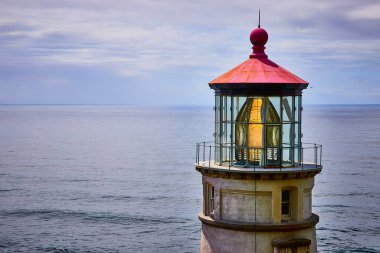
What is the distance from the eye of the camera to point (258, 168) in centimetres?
1430

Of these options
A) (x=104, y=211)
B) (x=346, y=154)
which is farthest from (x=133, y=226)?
(x=346, y=154)

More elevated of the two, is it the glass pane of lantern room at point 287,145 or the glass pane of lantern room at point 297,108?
the glass pane of lantern room at point 297,108

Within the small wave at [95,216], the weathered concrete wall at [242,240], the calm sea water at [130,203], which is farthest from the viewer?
the small wave at [95,216]

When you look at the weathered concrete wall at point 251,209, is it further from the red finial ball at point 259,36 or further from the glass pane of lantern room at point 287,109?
the red finial ball at point 259,36

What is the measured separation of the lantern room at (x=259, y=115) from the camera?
14516mm

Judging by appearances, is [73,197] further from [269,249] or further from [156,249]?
[269,249]

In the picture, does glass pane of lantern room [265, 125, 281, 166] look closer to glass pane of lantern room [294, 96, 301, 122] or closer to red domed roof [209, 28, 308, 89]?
glass pane of lantern room [294, 96, 301, 122]

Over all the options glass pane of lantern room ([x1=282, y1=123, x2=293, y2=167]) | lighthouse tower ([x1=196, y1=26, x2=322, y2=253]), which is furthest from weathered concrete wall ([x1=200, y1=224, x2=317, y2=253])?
glass pane of lantern room ([x1=282, y1=123, x2=293, y2=167])

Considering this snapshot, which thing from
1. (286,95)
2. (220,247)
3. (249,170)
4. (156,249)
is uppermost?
(286,95)

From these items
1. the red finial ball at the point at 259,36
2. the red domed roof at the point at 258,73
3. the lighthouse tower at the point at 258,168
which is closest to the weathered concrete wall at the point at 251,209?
the lighthouse tower at the point at 258,168

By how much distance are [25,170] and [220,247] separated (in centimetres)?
5797

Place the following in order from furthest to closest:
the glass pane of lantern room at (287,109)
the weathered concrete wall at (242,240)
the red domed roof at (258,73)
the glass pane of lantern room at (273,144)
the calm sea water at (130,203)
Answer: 1. the calm sea water at (130,203)
2. the glass pane of lantern room at (273,144)
3. the glass pane of lantern room at (287,109)
4. the red domed roof at (258,73)
5. the weathered concrete wall at (242,240)

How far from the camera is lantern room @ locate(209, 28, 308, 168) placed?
14.5 m

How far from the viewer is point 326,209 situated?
4803 centimetres
